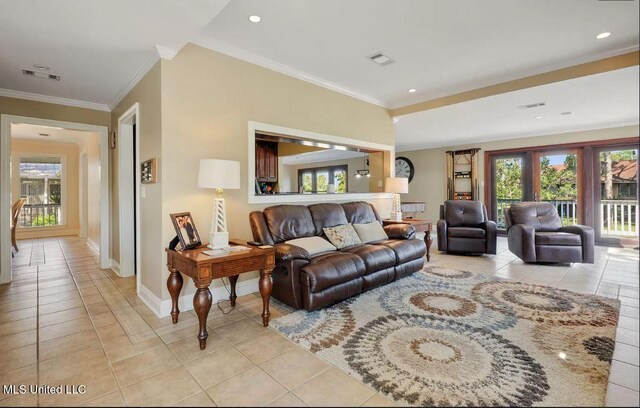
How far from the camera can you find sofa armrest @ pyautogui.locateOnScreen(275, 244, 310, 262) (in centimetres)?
270

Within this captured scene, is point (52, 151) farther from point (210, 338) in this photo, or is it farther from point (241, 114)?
point (210, 338)

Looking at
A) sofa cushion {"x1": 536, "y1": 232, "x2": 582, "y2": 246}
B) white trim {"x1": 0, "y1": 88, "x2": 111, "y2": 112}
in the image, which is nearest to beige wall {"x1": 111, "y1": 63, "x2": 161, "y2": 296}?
white trim {"x1": 0, "y1": 88, "x2": 111, "y2": 112}

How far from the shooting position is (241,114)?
3.25 metres

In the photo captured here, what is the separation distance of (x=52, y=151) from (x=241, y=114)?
23.4 ft

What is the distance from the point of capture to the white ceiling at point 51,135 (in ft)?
18.5

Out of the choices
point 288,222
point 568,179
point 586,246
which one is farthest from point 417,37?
point 586,246

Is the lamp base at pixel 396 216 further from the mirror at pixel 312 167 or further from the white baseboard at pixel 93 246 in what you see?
the white baseboard at pixel 93 246

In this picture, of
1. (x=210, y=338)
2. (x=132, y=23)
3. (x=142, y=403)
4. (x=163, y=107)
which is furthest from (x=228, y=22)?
(x=142, y=403)

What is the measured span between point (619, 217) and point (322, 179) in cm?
368

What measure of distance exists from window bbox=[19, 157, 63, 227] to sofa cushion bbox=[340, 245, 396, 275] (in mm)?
8294

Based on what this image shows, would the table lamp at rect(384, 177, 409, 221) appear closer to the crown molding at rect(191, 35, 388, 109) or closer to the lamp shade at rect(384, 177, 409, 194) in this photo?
the lamp shade at rect(384, 177, 409, 194)

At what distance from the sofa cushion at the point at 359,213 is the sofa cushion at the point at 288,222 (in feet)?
2.26

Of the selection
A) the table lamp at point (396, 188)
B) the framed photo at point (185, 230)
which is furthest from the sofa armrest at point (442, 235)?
the framed photo at point (185, 230)

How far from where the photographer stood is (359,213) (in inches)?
163
